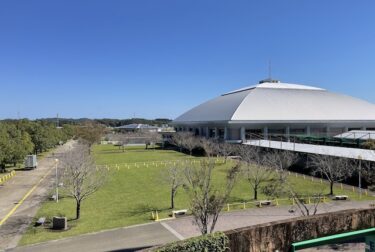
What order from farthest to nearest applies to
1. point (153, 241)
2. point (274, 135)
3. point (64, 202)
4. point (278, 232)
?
point (274, 135), point (64, 202), point (153, 241), point (278, 232)

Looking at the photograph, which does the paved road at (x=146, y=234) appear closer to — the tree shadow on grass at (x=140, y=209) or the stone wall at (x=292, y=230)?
the tree shadow on grass at (x=140, y=209)

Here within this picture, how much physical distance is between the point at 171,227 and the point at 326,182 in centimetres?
2109

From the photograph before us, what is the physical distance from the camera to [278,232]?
46.0 feet

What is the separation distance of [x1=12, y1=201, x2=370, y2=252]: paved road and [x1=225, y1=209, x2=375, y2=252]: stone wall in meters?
6.67

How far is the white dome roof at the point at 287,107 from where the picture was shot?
73812mm

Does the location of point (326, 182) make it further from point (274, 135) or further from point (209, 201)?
point (274, 135)

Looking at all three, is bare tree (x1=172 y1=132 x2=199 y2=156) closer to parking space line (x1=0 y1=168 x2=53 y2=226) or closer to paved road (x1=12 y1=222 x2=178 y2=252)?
parking space line (x1=0 y1=168 x2=53 y2=226)

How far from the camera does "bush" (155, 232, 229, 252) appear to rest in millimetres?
11425

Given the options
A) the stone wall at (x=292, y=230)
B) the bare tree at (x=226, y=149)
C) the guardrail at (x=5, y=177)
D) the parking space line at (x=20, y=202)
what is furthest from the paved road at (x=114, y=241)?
the bare tree at (x=226, y=149)

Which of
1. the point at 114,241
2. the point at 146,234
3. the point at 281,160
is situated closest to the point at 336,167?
the point at 281,160

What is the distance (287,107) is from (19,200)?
201 ft

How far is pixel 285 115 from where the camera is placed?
74.6 metres

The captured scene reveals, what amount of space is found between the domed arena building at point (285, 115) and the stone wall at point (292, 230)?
54.7m

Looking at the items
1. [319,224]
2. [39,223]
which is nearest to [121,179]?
[39,223]
